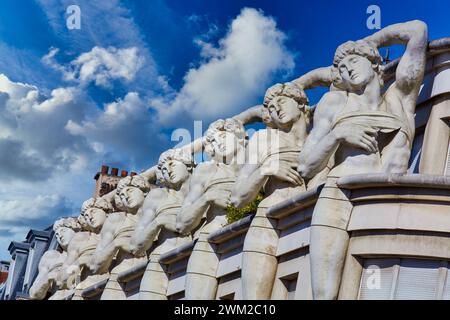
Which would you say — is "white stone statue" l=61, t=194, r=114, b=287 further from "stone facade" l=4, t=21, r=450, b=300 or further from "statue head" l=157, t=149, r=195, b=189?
"statue head" l=157, t=149, r=195, b=189

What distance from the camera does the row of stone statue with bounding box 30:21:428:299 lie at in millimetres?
19500

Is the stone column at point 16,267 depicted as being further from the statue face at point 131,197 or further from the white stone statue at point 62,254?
the statue face at point 131,197

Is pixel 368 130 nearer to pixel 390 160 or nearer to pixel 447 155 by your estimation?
pixel 390 160

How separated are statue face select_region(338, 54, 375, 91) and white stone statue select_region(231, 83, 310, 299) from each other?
228 cm

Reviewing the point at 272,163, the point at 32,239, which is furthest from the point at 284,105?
the point at 32,239

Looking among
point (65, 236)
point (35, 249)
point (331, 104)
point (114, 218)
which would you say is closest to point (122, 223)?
point (114, 218)

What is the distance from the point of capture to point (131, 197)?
30312mm

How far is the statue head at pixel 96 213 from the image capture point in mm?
33250

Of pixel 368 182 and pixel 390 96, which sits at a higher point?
pixel 390 96

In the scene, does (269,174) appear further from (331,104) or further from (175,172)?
(175,172)

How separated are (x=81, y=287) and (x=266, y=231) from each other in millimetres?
11543

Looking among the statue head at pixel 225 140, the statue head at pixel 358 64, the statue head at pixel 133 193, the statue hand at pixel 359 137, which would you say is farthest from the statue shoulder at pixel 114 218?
the statue hand at pixel 359 137

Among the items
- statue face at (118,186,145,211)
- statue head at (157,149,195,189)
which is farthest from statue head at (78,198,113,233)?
statue head at (157,149,195,189)

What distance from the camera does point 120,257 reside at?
3020cm
